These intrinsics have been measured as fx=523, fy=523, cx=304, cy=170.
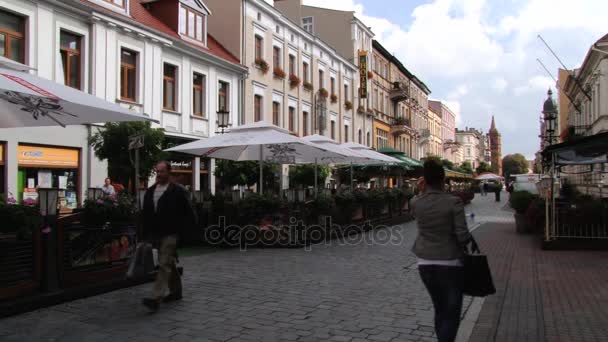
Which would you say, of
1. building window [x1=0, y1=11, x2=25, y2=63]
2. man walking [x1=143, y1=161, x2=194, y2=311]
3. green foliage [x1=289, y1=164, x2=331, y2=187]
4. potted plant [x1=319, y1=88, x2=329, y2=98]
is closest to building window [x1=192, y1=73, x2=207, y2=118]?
green foliage [x1=289, y1=164, x2=331, y2=187]

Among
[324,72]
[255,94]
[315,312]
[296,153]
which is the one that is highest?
[324,72]

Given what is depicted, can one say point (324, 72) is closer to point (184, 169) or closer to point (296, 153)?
point (184, 169)

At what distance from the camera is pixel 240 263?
9531 mm

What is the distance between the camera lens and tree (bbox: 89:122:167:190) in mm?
14367

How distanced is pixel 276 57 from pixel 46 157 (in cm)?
1595

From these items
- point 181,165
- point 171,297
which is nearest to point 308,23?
point 181,165

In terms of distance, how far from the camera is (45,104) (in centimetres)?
609

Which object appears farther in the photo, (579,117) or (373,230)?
(579,117)

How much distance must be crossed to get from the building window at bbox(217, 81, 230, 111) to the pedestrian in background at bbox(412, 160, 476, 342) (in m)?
20.5

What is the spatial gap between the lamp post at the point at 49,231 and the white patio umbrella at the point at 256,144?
5217 mm

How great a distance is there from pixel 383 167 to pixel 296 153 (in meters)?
9.93

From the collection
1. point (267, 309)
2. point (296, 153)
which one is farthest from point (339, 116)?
point (267, 309)

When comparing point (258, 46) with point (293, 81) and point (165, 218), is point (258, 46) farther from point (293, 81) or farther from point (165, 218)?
point (165, 218)

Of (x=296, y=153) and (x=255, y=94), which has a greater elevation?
(x=255, y=94)
